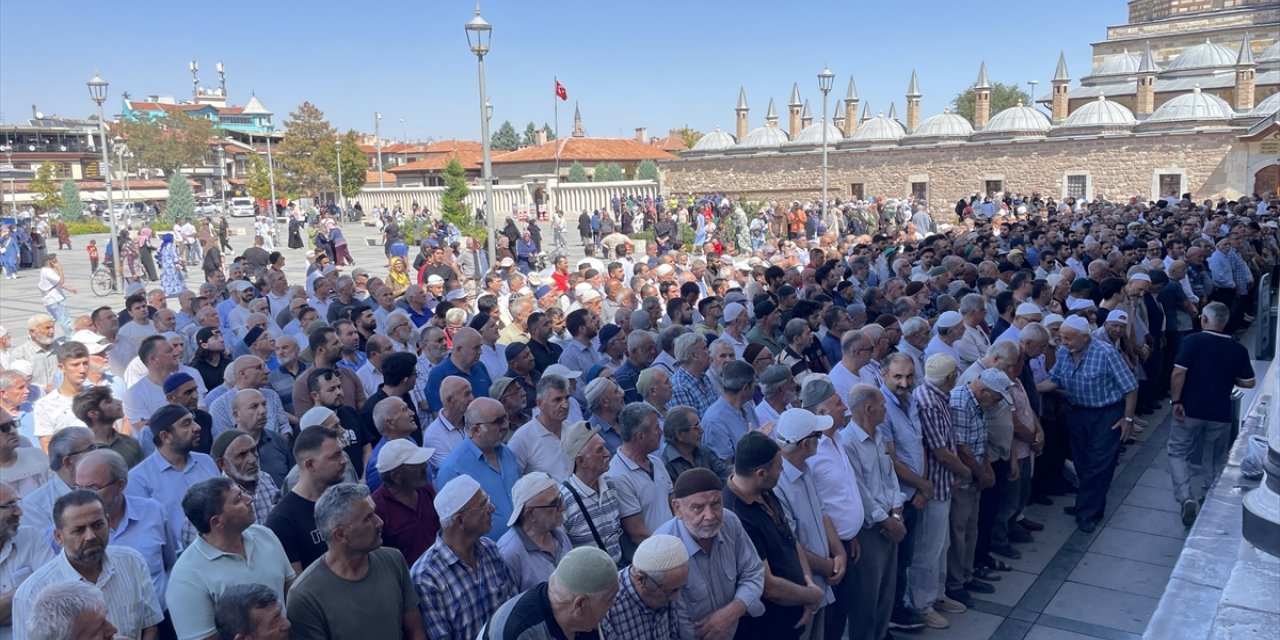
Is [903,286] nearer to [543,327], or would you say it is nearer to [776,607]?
[543,327]

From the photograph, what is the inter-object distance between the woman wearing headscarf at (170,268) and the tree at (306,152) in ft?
116

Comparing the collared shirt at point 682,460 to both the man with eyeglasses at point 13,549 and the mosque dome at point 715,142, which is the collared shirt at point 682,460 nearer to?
the man with eyeglasses at point 13,549

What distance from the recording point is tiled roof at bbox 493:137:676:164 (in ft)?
211

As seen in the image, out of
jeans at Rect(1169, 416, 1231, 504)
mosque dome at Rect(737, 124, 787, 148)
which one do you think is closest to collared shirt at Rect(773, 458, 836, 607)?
jeans at Rect(1169, 416, 1231, 504)

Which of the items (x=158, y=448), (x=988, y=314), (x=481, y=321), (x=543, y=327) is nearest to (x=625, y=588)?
(x=158, y=448)

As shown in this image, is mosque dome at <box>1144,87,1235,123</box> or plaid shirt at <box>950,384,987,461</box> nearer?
plaid shirt at <box>950,384,987,461</box>

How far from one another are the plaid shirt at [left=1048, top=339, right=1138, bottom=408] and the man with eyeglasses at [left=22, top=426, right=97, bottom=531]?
6.56 meters

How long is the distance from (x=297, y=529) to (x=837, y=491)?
8.46 feet

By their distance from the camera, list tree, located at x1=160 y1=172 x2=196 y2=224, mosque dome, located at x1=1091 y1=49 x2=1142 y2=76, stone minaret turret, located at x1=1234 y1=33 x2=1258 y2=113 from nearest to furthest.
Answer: stone minaret turret, located at x1=1234 y1=33 x2=1258 y2=113 → tree, located at x1=160 y1=172 x2=196 y2=224 → mosque dome, located at x1=1091 y1=49 x2=1142 y2=76

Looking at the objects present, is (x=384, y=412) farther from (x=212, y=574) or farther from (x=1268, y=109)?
(x=1268, y=109)

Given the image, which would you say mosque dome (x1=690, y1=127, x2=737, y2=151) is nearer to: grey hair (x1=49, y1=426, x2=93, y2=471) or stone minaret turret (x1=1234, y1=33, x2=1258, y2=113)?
stone minaret turret (x1=1234, y1=33, x2=1258, y2=113)

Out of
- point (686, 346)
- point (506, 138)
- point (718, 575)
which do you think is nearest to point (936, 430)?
point (686, 346)

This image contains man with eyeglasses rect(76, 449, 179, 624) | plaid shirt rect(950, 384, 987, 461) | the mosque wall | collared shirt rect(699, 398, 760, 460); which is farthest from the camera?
the mosque wall

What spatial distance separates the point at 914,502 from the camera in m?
5.42
